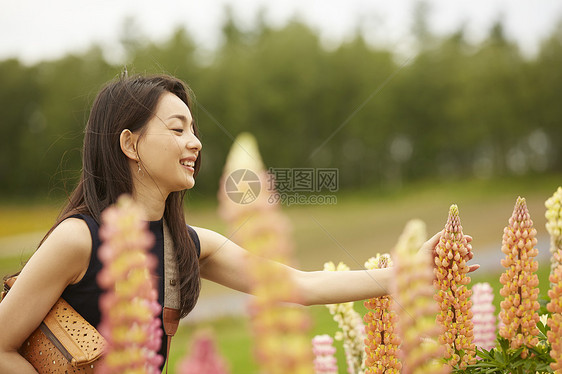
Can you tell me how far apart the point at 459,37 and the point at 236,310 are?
114 feet

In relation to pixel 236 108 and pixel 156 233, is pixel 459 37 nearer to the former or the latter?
pixel 236 108

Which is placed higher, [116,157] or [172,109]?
[172,109]

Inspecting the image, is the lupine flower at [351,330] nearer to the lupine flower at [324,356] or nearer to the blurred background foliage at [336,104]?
the lupine flower at [324,356]

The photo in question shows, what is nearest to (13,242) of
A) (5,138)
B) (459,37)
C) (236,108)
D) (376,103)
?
(5,138)

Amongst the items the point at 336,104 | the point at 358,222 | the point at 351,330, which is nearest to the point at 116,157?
the point at 351,330

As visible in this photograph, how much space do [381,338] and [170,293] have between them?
38.7 inches

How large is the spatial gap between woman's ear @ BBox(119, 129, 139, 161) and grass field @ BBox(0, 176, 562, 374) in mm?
5091

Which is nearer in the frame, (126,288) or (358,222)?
(126,288)

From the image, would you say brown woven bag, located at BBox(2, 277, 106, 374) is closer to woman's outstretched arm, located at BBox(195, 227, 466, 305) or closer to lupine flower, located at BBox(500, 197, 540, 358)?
woman's outstretched arm, located at BBox(195, 227, 466, 305)

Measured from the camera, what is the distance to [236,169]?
778 millimetres

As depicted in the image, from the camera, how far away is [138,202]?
2.54 m

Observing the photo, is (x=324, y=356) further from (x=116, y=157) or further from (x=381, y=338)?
(x=116, y=157)

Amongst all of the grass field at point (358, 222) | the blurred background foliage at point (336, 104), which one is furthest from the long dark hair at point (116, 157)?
the blurred background foliage at point (336, 104)

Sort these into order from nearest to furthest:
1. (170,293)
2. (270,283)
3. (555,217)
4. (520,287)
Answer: (270,283) → (520,287) → (170,293) → (555,217)
